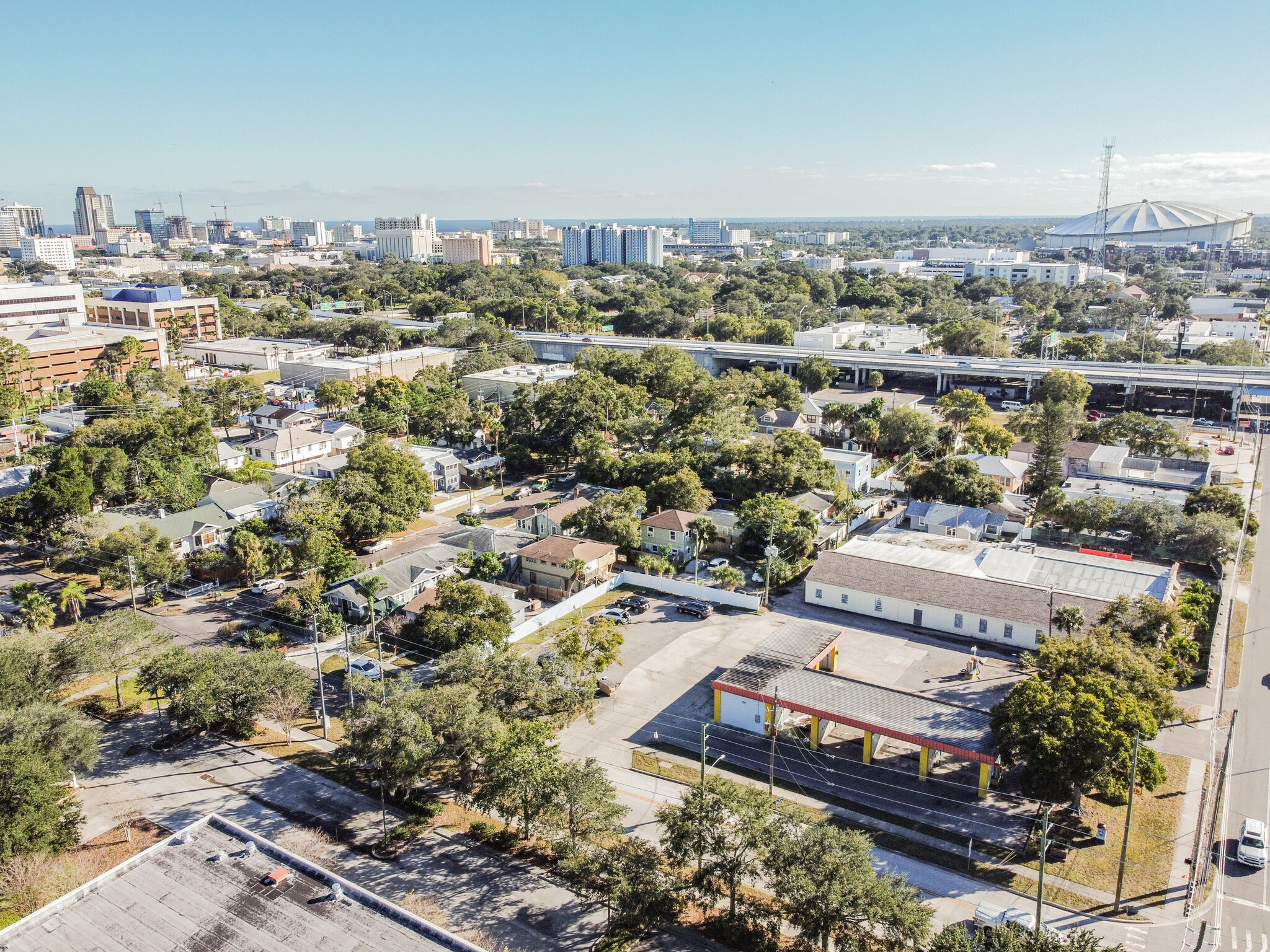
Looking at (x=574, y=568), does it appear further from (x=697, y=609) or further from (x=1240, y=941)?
(x=1240, y=941)

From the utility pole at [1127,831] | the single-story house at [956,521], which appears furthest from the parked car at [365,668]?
the single-story house at [956,521]

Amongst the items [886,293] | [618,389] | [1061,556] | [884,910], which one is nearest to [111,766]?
[884,910]

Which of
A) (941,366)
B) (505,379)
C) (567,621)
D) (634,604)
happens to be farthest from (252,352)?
(941,366)

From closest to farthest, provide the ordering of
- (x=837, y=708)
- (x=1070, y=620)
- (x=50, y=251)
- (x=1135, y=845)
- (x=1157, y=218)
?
(x=1135, y=845), (x=837, y=708), (x=1070, y=620), (x=1157, y=218), (x=50, y=251)

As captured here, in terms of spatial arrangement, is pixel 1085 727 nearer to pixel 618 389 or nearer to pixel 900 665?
pixel 900 665

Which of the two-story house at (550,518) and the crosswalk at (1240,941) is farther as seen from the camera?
the two-story house at (550,518)

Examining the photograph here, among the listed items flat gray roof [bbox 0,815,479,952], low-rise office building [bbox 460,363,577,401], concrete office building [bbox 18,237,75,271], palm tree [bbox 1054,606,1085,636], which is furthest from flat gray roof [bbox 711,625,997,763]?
concrete office building [bbox 18,237,75,271]

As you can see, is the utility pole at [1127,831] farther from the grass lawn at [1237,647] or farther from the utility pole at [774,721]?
the grass lawn at [1237,647]
